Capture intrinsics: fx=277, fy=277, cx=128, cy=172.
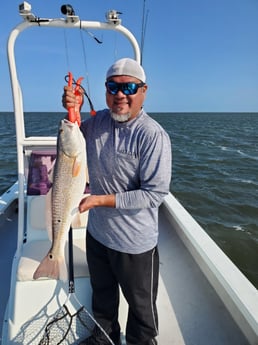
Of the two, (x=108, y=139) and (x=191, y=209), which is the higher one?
(x=108, y=139)

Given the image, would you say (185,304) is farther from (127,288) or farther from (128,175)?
(128,175)

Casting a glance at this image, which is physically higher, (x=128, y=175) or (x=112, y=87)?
(x=112, y=87)

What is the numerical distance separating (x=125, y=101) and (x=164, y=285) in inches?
93.3

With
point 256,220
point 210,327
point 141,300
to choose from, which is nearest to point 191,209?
point 256,220

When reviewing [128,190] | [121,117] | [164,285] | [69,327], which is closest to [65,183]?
[128,190]

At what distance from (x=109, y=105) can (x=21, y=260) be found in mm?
1949

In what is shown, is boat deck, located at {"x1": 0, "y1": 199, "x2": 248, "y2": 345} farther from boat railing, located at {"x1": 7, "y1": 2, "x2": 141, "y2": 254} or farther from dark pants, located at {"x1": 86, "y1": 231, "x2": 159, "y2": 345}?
boat railing, located at {"x1": 7, "y1": 2, "x2": 141, "y2": 254}

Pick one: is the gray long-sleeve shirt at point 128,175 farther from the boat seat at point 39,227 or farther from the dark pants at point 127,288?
the boat seat at point 39,227

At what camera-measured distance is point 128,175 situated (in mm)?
2115

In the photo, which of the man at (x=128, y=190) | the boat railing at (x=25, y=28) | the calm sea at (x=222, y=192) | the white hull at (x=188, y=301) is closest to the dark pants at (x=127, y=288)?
the man at (x=128, y=190)

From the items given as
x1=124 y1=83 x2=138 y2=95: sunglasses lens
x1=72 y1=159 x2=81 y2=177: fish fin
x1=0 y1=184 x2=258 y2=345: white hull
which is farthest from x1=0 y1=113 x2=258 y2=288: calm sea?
x1=124 y1=83 x2=138 y2=95: sunglasses lens

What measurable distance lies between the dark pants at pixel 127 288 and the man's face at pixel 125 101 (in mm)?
1100

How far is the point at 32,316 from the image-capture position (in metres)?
2.62

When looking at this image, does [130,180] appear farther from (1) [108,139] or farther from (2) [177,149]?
(2) [177,149]
